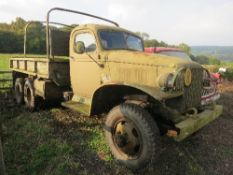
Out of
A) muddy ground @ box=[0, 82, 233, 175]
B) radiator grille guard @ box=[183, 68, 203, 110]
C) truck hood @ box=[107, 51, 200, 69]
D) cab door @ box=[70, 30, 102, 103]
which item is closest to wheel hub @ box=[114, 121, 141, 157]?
muddy ground @ box=[0, 82, 233, 175]

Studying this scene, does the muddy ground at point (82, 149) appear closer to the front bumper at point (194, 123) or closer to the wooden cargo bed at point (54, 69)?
the front bumper at point (194, 123)

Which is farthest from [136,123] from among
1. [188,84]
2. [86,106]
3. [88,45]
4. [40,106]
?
[40,106]

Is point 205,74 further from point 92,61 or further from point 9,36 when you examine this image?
point 9,36

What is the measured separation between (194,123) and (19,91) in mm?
5449

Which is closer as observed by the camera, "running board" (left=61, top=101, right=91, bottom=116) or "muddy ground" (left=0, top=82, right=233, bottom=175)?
"muddy ground" (left=0, top=82, right=233, bottom=175)

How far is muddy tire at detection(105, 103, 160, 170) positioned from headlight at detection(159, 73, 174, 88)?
460 mm

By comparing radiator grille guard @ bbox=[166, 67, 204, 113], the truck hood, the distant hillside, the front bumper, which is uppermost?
the distant hillside

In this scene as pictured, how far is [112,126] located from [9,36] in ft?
111

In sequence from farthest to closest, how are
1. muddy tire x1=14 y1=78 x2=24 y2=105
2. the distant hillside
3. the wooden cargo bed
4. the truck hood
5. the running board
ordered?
the distant hillside < muddy tire x1=14 y1=78 x2=24 y2=105 < the wooden cargo bed < the running board < the truck hood

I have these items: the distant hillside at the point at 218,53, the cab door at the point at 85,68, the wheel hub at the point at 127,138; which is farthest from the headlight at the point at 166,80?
the distant hillside at the point at 218,53

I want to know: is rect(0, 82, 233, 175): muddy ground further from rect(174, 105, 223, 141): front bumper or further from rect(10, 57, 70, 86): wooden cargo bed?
rect(10, 57, 70, 86): wooden cargo bed

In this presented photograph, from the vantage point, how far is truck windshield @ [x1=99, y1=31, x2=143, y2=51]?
16.1 feet

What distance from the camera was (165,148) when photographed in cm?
449

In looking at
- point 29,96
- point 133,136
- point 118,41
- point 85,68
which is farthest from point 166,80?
point 29,96
